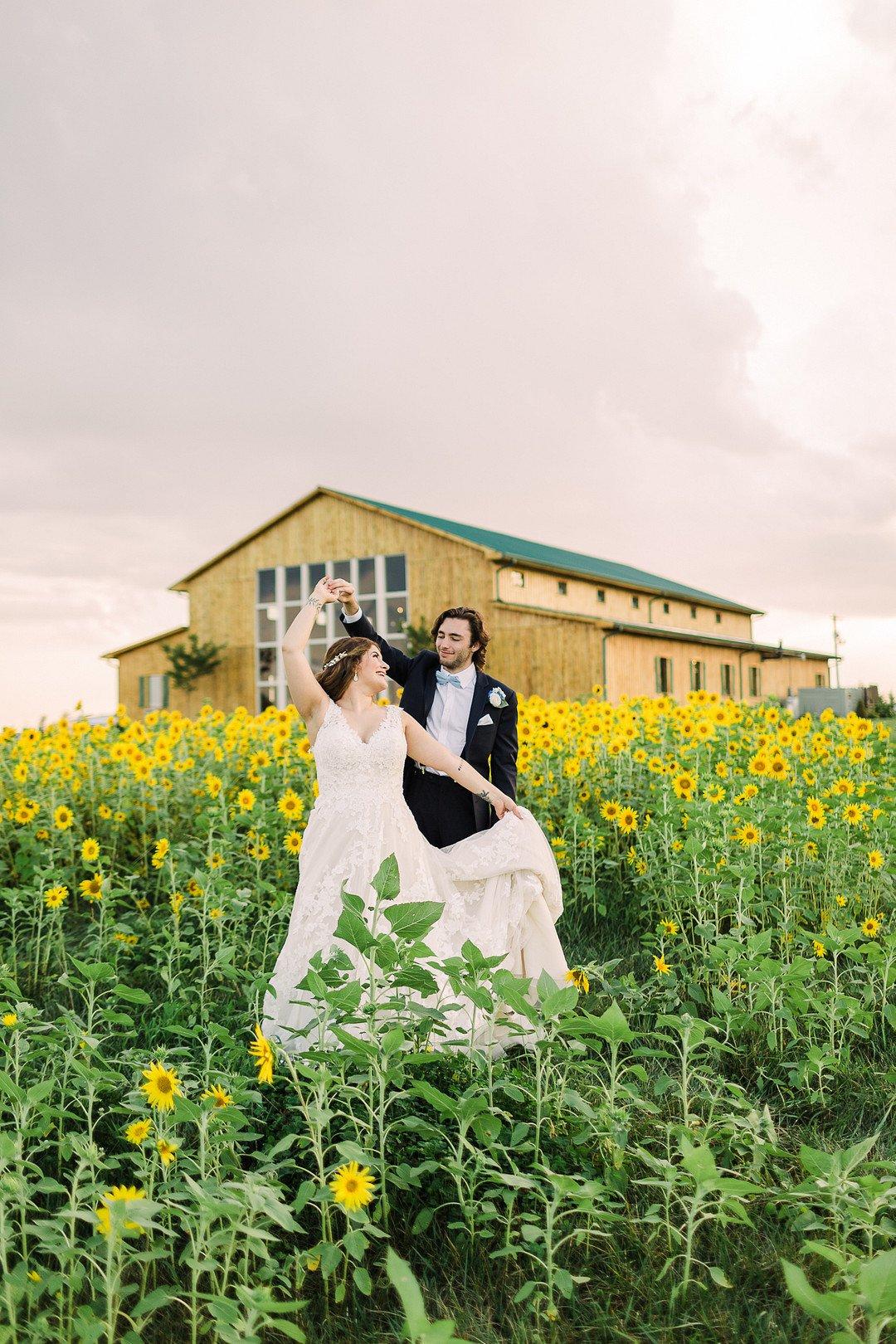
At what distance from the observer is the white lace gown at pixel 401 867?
174 inches

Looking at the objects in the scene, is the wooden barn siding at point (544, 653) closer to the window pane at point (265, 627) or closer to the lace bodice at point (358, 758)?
the window pane at point (265, 627)

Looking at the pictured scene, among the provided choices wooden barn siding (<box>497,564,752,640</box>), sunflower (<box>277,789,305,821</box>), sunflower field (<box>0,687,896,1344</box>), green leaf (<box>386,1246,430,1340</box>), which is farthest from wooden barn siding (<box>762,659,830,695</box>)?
green leaf (<box>386,1246,430,1340</box>)

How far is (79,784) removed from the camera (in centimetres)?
743

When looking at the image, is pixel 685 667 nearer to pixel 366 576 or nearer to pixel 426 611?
pixel 426 611

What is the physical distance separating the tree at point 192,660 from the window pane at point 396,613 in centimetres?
593

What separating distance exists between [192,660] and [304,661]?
2686 centimetres

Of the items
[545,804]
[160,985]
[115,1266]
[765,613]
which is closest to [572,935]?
[545,804]

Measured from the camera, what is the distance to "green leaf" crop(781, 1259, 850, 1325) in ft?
5.62

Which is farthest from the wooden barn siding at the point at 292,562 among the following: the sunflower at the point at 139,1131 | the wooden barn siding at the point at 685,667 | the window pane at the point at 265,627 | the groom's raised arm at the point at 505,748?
the sunflower at the point at 139,1131

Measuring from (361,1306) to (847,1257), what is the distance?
126cm

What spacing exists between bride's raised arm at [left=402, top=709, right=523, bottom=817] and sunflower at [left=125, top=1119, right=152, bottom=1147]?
7.20 feet

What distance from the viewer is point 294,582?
2997cm

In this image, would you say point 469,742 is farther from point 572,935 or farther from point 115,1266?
point 115,1266

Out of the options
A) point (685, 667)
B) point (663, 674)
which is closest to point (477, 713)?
point (663, 674)
